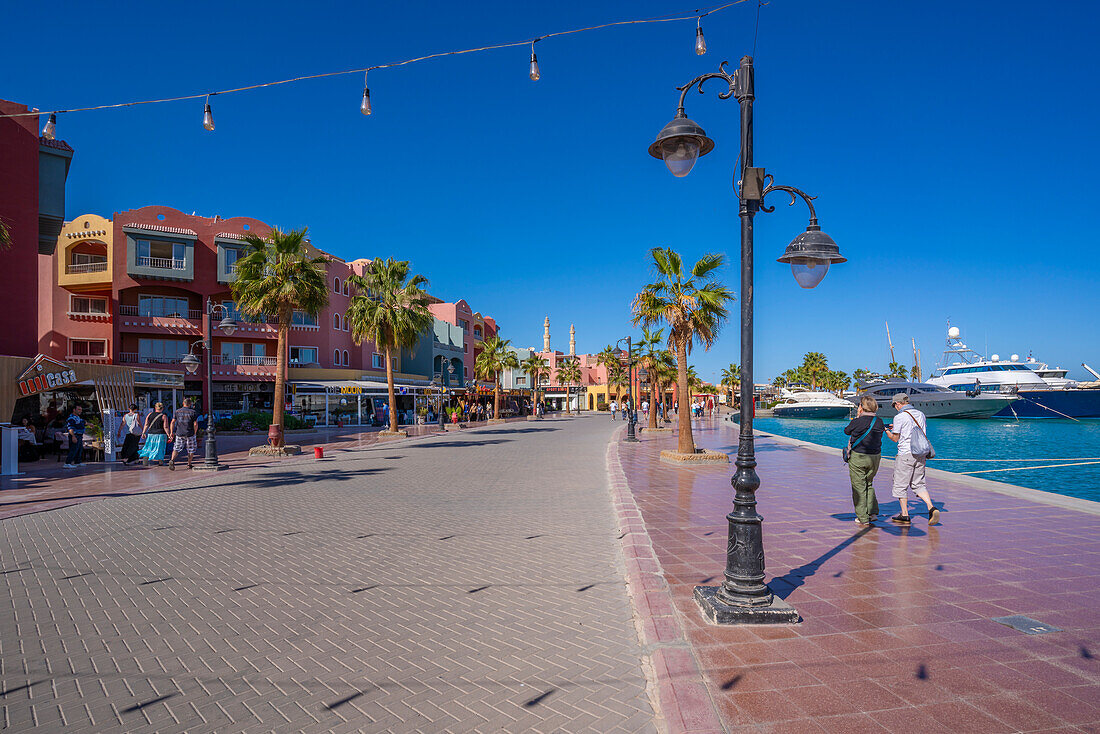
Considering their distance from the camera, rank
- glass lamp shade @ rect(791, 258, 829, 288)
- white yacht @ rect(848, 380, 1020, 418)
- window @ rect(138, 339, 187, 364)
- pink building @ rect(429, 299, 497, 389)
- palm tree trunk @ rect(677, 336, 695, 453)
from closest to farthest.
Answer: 1. glass lamp shade @ rect(791, 258, 829, 288)
2. palm tree trunk @ rect(677, 336, 695, 453)
3. window @ rect(138, 339, 187, 364)
4. white yacht @ rect(848, 380, 1020, 418)
5. pink building @ rect(429, 299, 497, 389)

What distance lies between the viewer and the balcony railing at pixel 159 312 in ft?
126

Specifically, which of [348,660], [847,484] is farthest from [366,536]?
[847,484]

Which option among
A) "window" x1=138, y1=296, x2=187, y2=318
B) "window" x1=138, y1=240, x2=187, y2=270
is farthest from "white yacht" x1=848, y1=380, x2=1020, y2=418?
"window" x1=138, y1=240, x2=187, y2=270

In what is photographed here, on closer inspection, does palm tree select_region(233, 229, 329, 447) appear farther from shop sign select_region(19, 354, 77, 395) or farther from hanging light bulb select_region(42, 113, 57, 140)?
hanging light bulb select_region(42, 113, 57, 140)

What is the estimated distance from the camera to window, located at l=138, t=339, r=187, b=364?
127 feet

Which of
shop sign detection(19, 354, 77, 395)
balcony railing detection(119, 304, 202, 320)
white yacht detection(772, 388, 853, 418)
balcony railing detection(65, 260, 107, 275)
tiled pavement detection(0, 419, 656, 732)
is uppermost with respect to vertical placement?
balcony railing detection(65, 260, 107, 275)

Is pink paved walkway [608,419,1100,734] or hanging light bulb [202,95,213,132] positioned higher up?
hanging light bulb [202,95,213,132]

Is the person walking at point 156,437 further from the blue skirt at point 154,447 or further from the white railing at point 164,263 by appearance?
the white railing at point 164,263

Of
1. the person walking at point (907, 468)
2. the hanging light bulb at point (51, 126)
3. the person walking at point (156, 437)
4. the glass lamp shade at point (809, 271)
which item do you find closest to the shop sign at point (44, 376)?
the person walking at point (156, 437)

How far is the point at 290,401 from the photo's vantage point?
4038 centimetres

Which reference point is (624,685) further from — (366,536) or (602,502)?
(602,502)

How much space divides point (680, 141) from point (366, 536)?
5.93 m

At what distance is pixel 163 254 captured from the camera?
38.9 m

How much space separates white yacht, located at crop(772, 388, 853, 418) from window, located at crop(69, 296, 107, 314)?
63817mm
